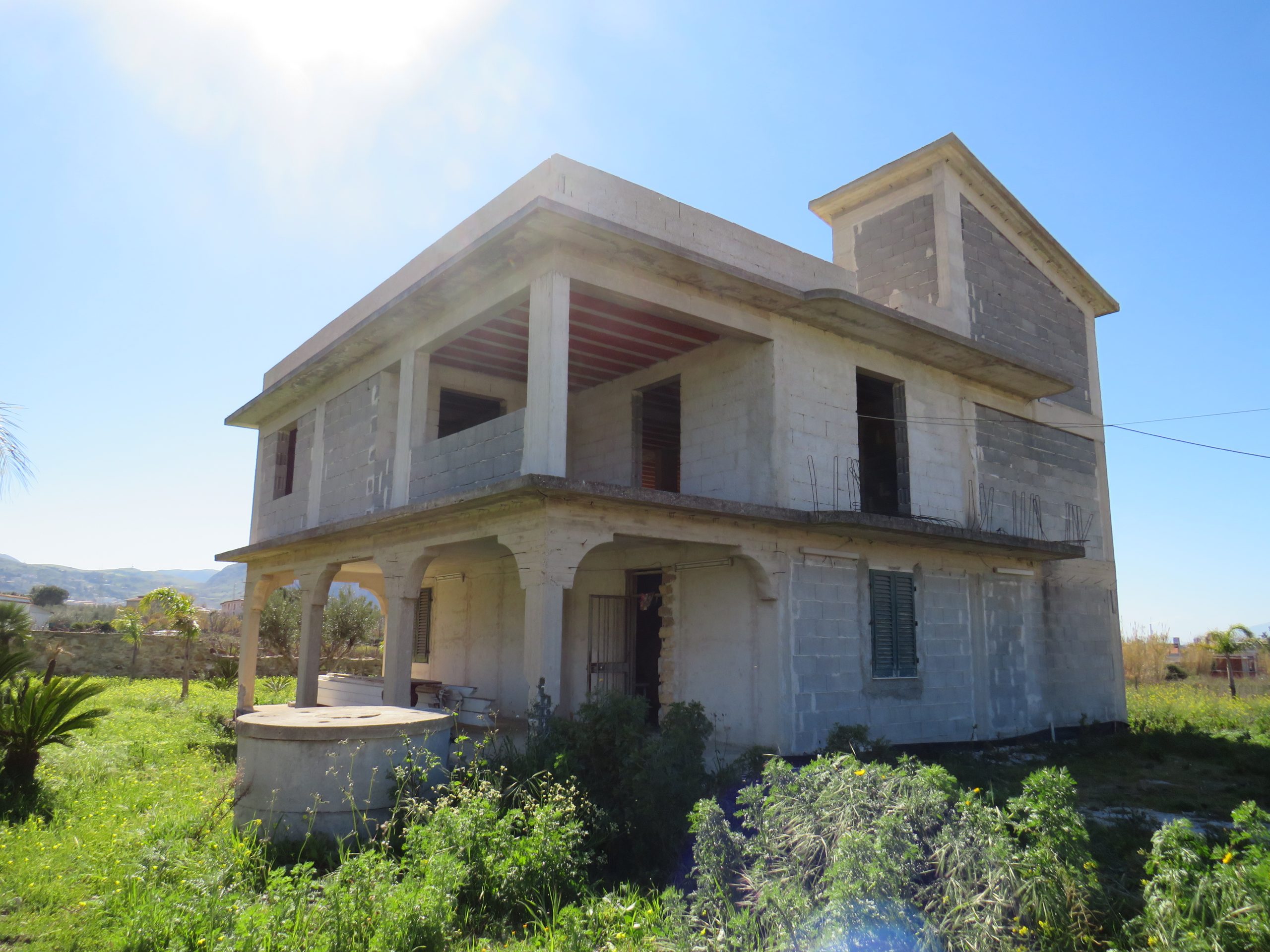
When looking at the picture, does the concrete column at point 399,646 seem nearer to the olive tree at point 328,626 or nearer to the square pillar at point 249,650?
the square pillar at point 249,650

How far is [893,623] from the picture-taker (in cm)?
1192

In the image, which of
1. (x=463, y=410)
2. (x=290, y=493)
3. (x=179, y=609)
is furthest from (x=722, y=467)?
(x=179, y=609)

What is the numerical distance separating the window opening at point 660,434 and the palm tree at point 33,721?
735 centimetres

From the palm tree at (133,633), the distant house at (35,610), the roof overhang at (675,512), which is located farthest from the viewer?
the distant house at (35,610)

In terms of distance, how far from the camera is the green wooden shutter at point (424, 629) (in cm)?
1653

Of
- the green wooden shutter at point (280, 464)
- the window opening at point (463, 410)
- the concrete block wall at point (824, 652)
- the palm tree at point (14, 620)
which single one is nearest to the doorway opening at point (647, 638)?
the concrete block wall at point (824, 652)

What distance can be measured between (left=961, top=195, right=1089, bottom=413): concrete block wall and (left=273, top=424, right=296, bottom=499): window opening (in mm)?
12728

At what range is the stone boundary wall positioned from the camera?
81.4ft

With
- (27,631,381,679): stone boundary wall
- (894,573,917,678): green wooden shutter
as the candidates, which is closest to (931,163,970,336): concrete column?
(894,573,917,678): green wooden shutter

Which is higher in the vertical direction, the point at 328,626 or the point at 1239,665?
the point at 328,626

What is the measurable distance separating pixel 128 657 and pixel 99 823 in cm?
2083

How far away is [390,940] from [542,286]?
21.3 feet

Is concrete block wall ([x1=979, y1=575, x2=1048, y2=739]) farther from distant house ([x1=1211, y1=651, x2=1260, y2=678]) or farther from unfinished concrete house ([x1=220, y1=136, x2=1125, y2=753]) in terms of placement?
distant house ([x1=1211, y1=651, x2=1260, y2=678])

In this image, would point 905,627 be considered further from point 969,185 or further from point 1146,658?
point 1146,658
